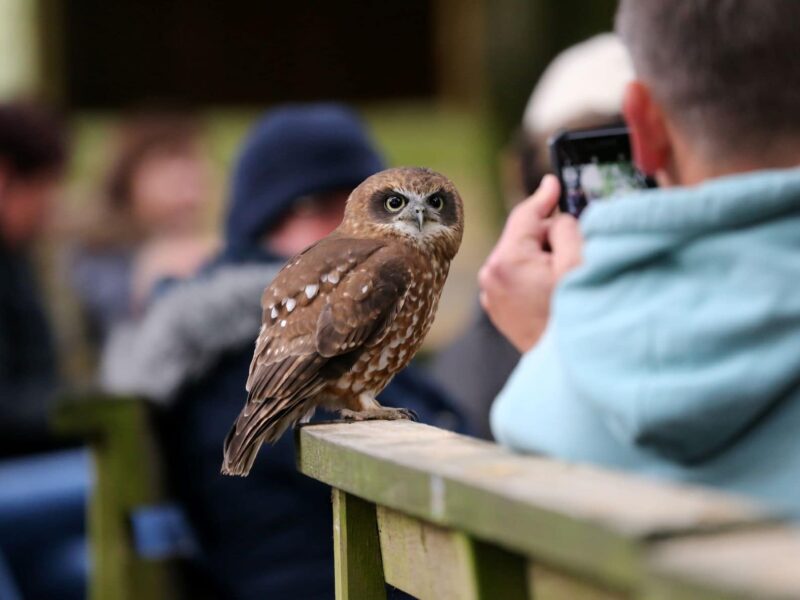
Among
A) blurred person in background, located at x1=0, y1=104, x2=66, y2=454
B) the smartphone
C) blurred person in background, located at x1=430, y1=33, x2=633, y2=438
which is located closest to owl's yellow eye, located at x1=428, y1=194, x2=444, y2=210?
the smartphone

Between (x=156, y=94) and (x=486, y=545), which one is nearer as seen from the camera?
(x=486, y=545)

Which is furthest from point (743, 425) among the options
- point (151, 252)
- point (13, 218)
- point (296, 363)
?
point (151, 252)

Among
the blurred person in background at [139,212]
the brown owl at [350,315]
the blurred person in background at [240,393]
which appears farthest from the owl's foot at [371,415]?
the blurred person in background at [139,212]

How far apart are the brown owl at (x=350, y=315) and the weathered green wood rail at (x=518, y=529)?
0.21 ft

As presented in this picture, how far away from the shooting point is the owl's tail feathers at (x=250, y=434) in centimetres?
158

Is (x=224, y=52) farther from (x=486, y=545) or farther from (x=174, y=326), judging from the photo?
(x=486, y=545)

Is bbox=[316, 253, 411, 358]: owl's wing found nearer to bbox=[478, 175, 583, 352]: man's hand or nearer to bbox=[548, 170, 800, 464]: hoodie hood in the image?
bbox=[478, 175, 583, 352]: man's hand

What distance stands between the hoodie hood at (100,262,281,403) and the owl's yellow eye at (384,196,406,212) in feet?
5.10

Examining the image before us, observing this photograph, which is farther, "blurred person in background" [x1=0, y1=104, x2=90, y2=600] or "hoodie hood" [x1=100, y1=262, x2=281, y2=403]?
"blurred person in background" [x1=0, y1=104, x2=90, y2=600]

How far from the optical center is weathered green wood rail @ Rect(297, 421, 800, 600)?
0.78 m

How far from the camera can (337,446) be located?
4.55ft

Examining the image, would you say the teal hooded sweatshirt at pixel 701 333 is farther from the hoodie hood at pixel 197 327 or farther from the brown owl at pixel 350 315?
the hoodie hood at pixel 197 327

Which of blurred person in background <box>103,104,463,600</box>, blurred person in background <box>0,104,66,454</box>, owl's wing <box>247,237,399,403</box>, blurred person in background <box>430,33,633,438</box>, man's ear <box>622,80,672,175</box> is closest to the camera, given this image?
man's ear <box>622,80,672,175</box>

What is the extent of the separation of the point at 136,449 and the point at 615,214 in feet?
7.15
